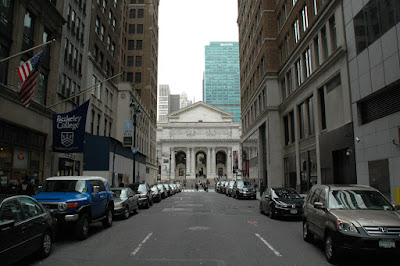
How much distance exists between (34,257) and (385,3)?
17727 mm

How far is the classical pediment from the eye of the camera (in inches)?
4464

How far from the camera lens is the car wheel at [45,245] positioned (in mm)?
7781

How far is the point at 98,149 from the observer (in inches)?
1142

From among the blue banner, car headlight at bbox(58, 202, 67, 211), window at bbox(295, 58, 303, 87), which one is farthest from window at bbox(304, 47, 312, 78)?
car headlight at bbox(58, 202, 67, 211)

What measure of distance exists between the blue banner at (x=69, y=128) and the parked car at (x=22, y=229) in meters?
11.3

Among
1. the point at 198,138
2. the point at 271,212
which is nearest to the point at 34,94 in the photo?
the point at 271,212

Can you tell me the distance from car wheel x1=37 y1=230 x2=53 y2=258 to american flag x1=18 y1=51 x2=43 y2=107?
26.0 feet

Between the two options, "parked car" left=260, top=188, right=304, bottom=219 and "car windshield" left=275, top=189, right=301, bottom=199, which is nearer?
"parked car" left=260, top=188, right=304, bottom=219

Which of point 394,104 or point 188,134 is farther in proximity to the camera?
point 188,134

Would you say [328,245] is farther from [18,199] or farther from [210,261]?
[18,199]

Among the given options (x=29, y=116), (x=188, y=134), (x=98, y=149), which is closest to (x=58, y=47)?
(x=29, y=116)

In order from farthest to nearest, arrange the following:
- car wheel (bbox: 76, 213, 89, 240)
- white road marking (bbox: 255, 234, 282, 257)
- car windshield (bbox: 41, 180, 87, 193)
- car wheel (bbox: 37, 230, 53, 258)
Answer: car windshield (bbox: 41, 180, 87, 193)
car wheel (bbox: 76, 213, 89, 240)
white road marking (bbox: 255, 234, 282, 257)
car wheel (bbox: 37, 230, 53, 258)

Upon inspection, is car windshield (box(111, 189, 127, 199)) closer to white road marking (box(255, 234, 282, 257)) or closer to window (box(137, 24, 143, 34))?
white road marking (box(255, 234, 282, 257))

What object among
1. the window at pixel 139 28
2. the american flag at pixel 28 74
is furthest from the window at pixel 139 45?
the american flag at pixel 28 74
